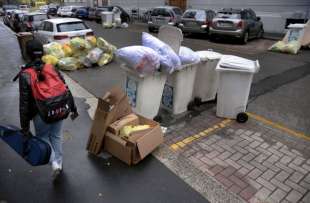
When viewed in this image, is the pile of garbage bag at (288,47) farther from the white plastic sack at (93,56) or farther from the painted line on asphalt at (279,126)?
the white plastic sack at (93,56)

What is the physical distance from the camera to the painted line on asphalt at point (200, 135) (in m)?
3.98

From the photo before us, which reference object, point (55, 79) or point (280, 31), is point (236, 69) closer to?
point (55, 79)

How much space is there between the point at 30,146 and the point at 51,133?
32cm

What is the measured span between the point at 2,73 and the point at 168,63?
6496mm

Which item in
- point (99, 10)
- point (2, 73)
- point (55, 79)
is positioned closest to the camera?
point (55, 79)

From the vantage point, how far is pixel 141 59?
3975 mm

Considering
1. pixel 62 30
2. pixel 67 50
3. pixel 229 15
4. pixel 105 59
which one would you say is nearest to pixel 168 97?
pixel 105 59

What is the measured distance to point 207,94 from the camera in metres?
5.41

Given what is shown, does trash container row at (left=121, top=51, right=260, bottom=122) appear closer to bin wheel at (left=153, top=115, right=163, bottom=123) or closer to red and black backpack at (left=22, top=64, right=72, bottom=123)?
bin wheel at (left=153, top=115, right=163, bottom=123)

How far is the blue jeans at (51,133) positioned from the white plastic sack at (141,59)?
1486 mm

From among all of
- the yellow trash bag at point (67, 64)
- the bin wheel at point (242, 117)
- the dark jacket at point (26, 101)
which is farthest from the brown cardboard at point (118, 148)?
the yellow trash bag at point (67, 64)

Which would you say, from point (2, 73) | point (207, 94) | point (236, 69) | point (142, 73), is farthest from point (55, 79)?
point (2, 73)

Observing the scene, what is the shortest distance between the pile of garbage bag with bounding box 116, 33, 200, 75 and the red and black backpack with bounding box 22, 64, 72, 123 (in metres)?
1.43

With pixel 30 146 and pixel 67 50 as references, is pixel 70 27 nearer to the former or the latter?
pixel 67 50
